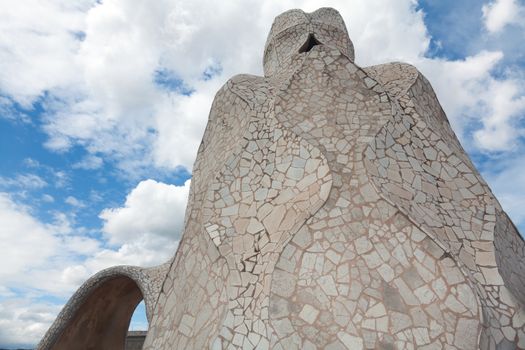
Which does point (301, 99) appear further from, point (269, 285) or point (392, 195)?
point (269, 285)

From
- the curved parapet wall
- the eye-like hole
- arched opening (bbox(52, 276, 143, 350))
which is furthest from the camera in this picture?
arched opening (bbox(52, 276, 143, 350))

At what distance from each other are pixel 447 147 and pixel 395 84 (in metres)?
1.30

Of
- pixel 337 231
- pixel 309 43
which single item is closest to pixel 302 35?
pixel 309 43

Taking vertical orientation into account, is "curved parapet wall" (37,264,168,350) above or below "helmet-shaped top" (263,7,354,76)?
below

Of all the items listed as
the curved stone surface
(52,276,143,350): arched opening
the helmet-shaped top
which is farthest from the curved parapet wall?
the helmet-shaped top

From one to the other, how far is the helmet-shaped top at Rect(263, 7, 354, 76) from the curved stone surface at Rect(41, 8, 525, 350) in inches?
40.7

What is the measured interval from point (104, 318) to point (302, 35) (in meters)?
6.55

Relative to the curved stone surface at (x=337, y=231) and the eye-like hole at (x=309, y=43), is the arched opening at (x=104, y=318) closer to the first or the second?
the curved stone surface at (x=337, y=231)

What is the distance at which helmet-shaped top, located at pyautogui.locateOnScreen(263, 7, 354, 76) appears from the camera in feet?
21.7

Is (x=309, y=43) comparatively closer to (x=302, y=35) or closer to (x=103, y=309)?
(x=302, y=35)

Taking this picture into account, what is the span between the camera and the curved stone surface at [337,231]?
341 centimetres

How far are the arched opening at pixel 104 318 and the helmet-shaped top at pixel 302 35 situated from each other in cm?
484

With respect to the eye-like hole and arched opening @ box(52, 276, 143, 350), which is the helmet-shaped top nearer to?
the eye-like hole

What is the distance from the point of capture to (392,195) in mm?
4051
